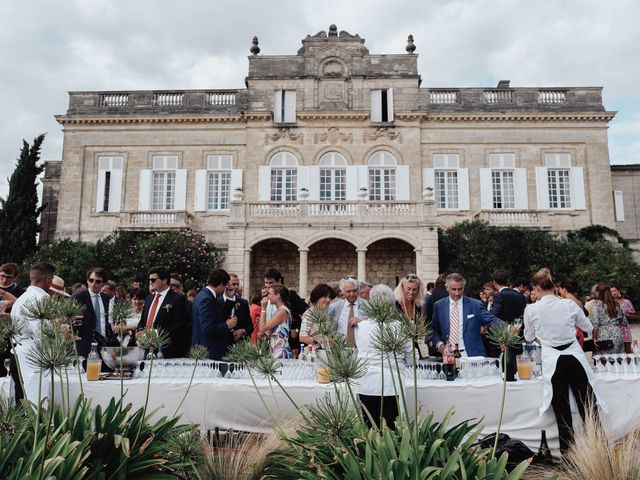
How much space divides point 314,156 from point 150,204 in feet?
22.8

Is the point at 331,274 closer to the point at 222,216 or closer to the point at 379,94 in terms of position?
the point at 222,216

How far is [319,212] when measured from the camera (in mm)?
17094

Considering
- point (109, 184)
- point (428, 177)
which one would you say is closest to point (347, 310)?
point (428, 177)

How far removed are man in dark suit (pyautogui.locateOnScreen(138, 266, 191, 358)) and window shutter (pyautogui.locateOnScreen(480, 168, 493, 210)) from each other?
16.2m

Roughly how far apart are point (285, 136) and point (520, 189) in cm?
969

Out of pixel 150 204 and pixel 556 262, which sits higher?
pixel 150 204

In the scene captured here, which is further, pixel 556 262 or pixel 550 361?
pixel 556 262

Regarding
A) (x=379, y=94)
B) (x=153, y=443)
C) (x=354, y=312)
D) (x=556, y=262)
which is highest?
(x=379, y=94)

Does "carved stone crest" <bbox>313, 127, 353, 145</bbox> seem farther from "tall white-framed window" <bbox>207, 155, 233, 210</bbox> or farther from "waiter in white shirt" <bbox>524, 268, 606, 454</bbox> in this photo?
"waiter in white shirt" <bbox>524, 268, 606, 454</bbox>

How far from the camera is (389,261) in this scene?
18.8 m

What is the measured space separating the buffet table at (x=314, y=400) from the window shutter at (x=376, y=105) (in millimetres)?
16947

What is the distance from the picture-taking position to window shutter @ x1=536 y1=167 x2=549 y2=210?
63.5ft

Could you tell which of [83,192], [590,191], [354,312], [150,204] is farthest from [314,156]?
[354,312]

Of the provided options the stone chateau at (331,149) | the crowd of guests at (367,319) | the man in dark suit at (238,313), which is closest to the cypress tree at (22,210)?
the stone chateau at (331,149)
